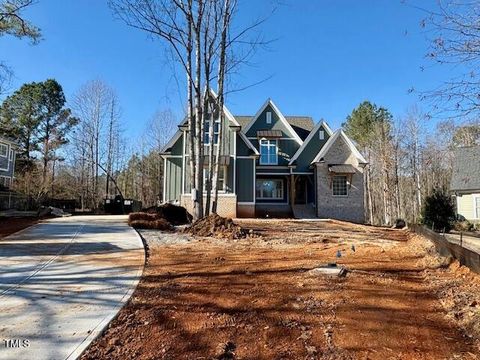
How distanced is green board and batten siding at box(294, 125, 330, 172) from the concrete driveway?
16797 mm

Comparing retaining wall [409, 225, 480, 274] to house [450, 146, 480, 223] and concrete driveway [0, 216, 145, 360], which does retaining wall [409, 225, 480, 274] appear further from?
house [450, 146, 480, 223]

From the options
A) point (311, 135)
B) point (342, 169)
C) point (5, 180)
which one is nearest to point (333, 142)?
point (311, 135)

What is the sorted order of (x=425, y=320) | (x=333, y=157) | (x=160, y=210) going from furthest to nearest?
(x=333, y=157), (x=160, y=210), (x=425, y=320)

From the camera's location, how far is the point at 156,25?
13.0 meters

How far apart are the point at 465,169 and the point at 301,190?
12.2m

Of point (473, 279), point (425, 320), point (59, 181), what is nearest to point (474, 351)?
point (425, 320)

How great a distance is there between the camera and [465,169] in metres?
25.4

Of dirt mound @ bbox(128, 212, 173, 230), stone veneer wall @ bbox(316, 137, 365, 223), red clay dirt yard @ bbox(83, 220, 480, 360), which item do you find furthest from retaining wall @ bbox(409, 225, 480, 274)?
stone veneer wall @ bbox(316, 137, 365, 223)

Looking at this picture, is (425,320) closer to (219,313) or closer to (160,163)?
(219,313)

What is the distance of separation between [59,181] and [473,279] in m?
32.9

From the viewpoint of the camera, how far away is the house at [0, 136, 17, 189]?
27.4 metres

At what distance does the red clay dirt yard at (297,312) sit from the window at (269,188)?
1823cm

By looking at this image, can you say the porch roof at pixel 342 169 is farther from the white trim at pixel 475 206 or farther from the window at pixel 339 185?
the white trim at pixel 475 206

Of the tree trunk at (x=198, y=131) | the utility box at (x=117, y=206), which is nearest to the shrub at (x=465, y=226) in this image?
the tree trunk at (x=198, y=131)
